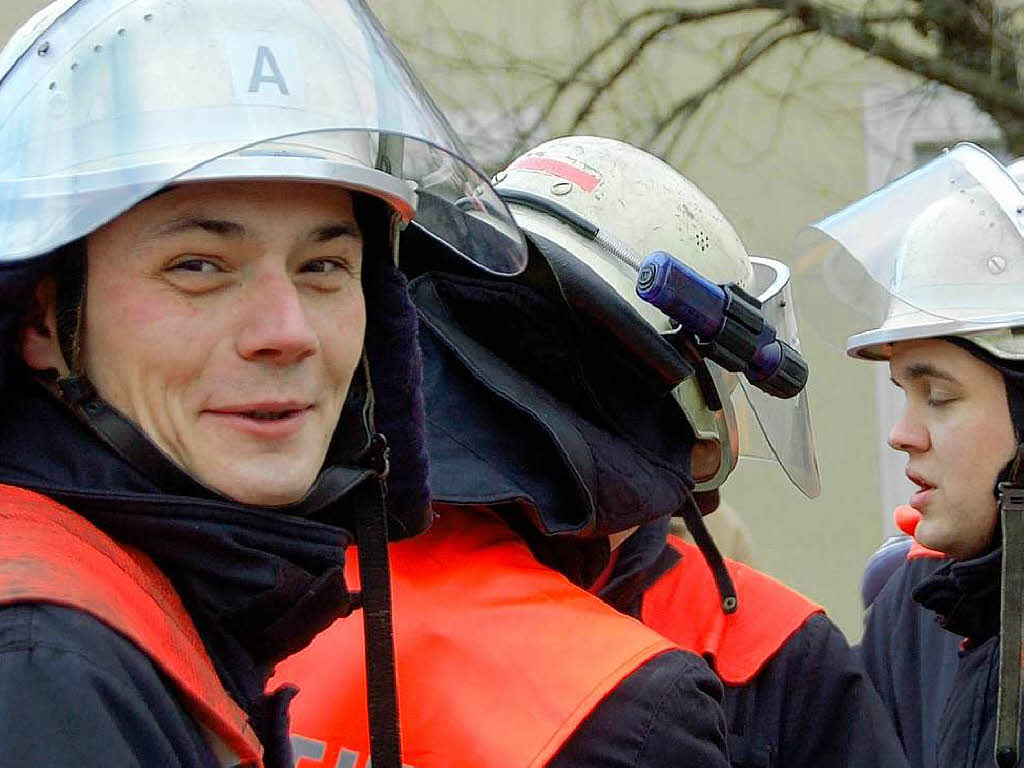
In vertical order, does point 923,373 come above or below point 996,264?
below

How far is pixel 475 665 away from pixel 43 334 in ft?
2.25

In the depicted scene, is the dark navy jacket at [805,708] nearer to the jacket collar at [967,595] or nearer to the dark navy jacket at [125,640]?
the jacket collar at [967,595]

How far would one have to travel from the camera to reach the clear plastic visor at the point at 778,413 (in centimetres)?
280

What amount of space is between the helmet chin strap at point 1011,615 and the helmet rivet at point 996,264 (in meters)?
0.37

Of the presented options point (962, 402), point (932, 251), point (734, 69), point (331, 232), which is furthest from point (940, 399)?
point (734, 69)

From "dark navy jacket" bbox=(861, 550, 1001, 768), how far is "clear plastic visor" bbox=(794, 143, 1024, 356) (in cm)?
51

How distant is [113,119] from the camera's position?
153cm

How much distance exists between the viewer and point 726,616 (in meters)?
2.68

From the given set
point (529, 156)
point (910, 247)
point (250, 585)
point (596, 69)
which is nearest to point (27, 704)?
point (250, 585)

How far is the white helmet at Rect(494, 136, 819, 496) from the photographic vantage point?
2.51m

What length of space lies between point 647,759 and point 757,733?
76 cm

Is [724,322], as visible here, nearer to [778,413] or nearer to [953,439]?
[778,413]

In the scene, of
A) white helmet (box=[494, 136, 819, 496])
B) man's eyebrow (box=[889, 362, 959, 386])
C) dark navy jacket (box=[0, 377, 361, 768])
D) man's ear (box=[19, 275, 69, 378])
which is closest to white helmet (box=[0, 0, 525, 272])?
man's ear (box=[19, 275, 69, 378])

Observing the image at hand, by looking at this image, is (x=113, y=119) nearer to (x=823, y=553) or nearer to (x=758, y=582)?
(x=758, y=582)
